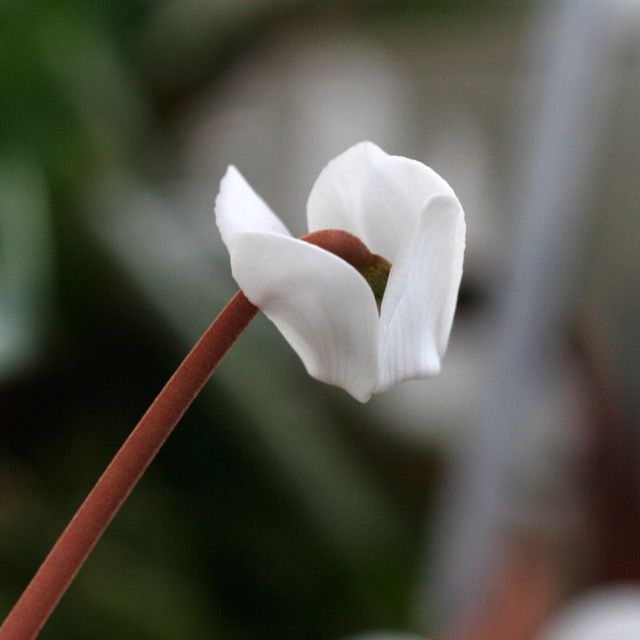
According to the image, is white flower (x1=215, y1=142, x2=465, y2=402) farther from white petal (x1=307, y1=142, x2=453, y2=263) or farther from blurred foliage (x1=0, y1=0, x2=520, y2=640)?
blurred foliage (x1=0, y1=0, x2=520, y2=640)

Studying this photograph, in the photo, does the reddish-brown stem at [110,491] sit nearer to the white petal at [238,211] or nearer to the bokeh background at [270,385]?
the white petal at [238,211]

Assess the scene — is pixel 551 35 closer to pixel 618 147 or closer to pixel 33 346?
pixel 618 147

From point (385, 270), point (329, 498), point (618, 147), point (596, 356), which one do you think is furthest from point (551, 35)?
point (385, 270)

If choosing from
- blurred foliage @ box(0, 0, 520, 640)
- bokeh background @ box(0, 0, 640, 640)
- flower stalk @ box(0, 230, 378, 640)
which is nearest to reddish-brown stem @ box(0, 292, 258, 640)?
flower stalk @ box(0, 230, 378, 640)

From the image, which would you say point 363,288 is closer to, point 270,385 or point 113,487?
point 113,487

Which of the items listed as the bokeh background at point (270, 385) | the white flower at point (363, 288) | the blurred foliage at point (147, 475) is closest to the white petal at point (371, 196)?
the white flower at point (363, 288)

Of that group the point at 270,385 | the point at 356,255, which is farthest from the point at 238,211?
the point at 270,385
